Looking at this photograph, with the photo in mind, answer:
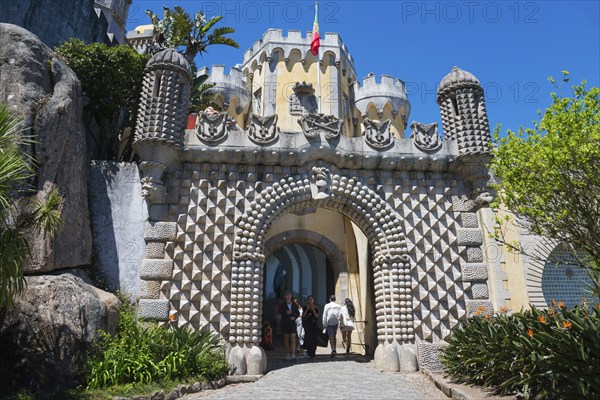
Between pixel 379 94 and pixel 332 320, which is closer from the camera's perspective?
pixel 332 320

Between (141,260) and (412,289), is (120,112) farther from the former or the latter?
(412,289)

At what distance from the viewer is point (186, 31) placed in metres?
18.6

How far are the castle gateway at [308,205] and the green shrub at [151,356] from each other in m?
0.68

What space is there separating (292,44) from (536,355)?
21533 mm

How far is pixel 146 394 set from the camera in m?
7.41

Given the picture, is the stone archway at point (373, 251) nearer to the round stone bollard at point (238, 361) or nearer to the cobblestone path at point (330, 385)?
the round stone bollard at point (238, 361)

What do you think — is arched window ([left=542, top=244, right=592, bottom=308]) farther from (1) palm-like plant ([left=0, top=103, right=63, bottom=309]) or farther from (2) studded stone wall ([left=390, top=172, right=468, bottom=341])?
(1) palm-like plant ([left=0, top=103, right=63, bottom=309])

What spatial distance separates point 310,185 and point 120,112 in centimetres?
803

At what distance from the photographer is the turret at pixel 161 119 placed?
10.8 meters

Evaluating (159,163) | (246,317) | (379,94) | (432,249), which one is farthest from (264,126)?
(379,94)

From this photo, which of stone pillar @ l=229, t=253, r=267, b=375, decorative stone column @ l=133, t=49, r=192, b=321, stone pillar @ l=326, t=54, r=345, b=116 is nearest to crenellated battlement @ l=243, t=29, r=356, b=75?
stone pillar @ l=326, t=54, r=345, b=116

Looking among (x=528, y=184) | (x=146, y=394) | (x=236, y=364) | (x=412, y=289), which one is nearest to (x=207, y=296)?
(x=236, y=364)

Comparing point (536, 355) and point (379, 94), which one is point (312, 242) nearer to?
point (536, 355)

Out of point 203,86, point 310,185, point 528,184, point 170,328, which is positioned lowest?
point 170,328
